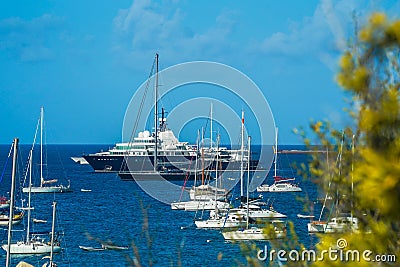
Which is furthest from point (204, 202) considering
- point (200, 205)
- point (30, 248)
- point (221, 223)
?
point (30, 248)

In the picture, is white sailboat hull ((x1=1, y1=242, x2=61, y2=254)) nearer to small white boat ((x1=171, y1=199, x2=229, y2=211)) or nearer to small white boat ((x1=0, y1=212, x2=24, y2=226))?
small white boat ((x1=0, y1=212, x2=24, y2=226))

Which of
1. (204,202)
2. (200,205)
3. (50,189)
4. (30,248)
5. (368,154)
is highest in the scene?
(368,154)

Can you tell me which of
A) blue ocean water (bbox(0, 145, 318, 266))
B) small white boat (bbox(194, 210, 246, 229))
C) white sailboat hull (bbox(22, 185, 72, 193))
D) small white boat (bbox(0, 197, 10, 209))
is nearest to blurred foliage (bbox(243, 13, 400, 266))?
blue ocean water (bbox(0, 145, 318, 266))

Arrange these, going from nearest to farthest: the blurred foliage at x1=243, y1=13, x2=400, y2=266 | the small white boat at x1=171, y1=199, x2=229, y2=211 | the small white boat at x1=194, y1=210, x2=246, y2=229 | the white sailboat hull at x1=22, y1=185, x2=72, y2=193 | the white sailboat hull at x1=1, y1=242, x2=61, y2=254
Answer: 1. the blurred foliage at x1=243, y1=13, x2=400, y2=266
2. the white sailboat hull at x1=1, y1=242, x2=61, y2=254
3. the small white boat at x1=194, y1=210, x2=246, y2=229
4. the small white boat at x1=171, y1=199, x2=229, y2=211
5. the white sailboat hull at x1=22, y1=185, x2=72, y2=193

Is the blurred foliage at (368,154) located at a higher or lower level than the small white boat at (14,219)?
higher

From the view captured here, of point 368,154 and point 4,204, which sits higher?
point 368,154

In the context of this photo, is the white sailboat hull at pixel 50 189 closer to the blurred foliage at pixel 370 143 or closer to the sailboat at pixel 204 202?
the sailboat at pixel 204 202

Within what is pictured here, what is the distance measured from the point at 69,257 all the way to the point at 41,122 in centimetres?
2941

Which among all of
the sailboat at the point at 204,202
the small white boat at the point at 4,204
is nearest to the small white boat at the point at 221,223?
the sailboat at the point at 204,202

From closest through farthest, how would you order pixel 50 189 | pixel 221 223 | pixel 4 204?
pixel 221 223
pixel 4 204
pixel 50 189

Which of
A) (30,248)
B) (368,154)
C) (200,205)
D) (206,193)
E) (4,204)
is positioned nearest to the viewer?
(368,154)

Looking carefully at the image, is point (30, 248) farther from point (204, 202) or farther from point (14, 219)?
point (204, 202)

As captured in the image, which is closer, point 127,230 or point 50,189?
point 127,230

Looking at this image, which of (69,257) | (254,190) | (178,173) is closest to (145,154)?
(178,173)
